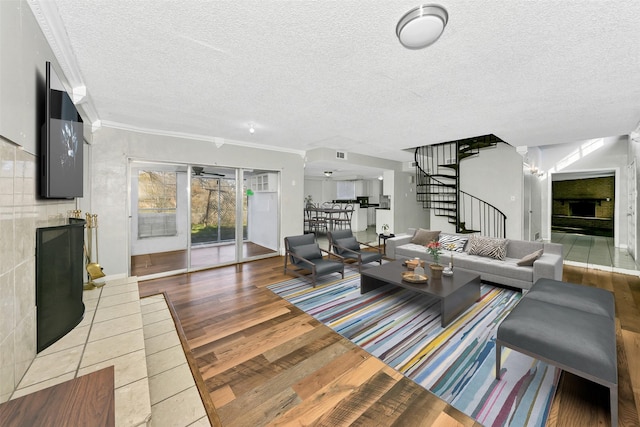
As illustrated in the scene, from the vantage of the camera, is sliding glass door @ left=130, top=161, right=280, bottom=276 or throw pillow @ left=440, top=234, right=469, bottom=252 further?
sliding glass door @ left=130, top=161, right=280, bottom=276

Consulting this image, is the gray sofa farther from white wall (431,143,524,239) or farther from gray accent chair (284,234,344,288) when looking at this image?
white wall (431,143,524,239)

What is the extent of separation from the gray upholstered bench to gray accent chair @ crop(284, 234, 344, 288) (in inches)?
96.2

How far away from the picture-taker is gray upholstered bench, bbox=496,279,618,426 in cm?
155

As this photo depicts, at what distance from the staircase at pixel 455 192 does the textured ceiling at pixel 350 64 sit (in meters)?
2.36

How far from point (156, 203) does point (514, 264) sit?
7172mm

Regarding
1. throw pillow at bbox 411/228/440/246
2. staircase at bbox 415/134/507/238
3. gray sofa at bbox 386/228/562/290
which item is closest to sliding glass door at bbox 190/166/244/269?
throw pillow at bbox 411/228/440/246

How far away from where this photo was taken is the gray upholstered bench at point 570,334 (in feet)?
5.07

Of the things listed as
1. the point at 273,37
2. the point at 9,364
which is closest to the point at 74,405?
the point at 9,364

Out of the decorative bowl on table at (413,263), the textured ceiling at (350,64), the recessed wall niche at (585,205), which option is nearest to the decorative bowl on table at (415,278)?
the decorative bowl on table at (413,263)

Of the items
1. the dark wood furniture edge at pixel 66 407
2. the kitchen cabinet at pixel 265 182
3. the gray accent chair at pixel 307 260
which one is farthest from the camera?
the kitchen cabinet at pixel 265 182

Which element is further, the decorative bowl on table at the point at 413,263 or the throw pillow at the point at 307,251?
the throw pillow at the point at 307,251

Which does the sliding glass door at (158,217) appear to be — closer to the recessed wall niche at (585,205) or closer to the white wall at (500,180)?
the white wall at (500,180)

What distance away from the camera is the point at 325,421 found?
1606 millimetres

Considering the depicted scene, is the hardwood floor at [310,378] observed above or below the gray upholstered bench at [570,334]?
below
